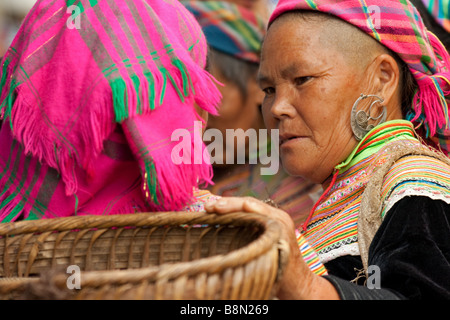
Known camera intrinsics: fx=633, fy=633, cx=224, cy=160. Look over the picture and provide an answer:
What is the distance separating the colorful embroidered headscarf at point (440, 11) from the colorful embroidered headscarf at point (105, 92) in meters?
2.28

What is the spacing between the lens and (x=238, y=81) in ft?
13.3

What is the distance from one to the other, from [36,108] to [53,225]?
0.40 metres

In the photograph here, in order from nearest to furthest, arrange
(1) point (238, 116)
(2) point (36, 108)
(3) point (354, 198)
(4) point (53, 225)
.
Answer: (4) point (53, 225)
(2) point (36, 108)
(3) point (354, 198)
(1) point (238, 116)

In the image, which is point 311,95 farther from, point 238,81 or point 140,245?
point 238,81

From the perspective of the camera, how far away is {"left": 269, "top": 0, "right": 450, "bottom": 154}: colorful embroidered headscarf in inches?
101

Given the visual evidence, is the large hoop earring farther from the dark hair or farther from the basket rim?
the dark hair

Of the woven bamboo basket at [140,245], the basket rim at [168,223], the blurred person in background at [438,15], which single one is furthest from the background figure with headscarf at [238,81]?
the basket rim at [168,223]

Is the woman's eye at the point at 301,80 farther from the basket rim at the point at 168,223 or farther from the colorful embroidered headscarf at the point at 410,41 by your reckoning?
the basket rim at the point at 168,223

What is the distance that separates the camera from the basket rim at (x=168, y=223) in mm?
1267

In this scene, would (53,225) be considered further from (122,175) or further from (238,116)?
(238,116)

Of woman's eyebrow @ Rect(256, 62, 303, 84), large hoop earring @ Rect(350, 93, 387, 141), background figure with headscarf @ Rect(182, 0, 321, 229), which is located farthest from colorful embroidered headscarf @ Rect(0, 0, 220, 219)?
background figure with headscarf @ Rect(182, 0, 321, 229)

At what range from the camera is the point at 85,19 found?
204cm

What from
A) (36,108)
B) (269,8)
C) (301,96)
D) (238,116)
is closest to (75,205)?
(36,108)

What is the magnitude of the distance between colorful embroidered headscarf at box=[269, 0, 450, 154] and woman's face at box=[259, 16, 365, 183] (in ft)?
0.36
